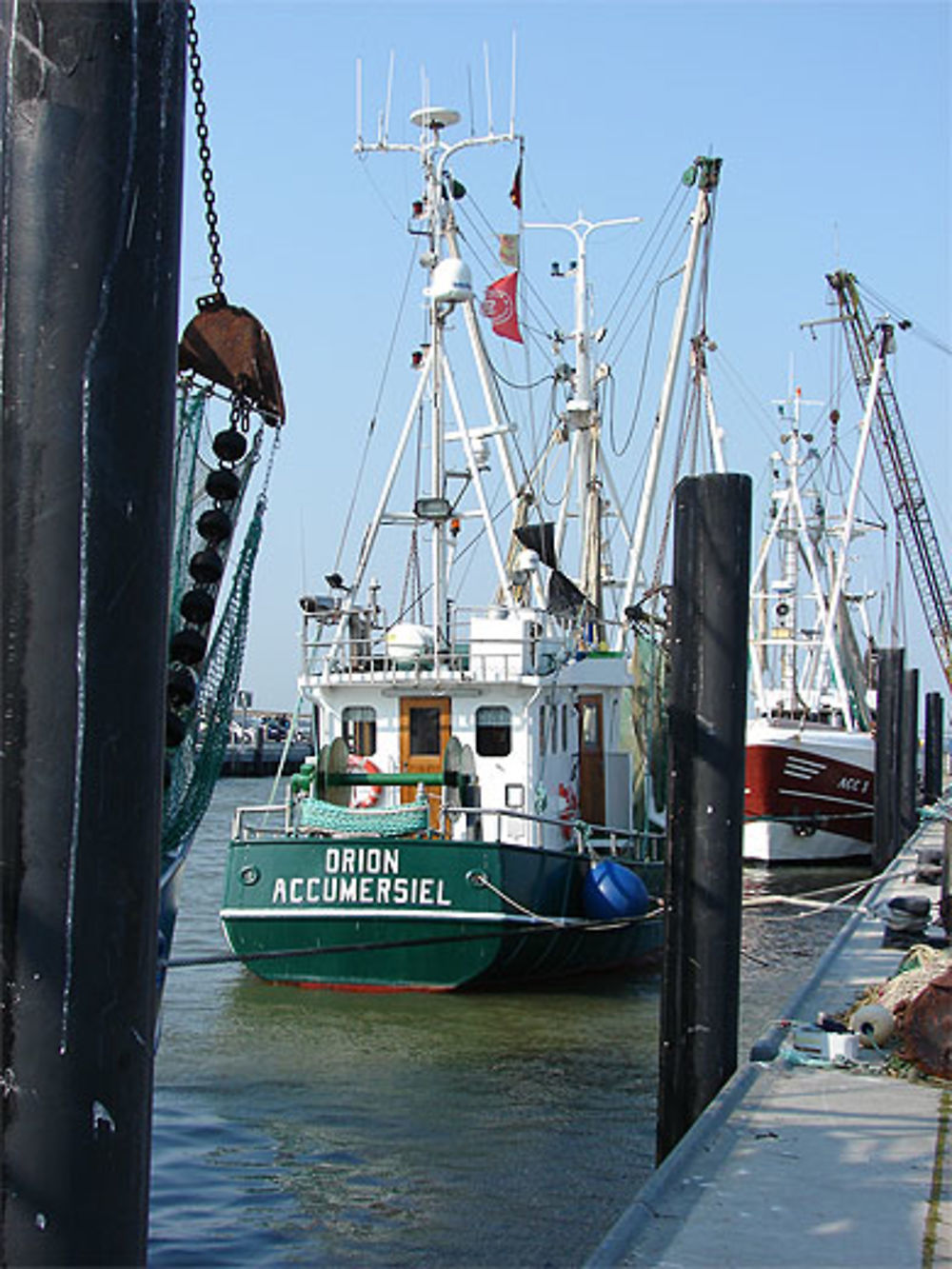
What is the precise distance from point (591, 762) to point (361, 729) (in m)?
3.35

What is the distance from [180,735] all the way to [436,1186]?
168 inches

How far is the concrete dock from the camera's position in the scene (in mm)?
5176

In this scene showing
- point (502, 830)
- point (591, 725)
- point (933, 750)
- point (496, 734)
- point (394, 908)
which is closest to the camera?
point (394, 908)

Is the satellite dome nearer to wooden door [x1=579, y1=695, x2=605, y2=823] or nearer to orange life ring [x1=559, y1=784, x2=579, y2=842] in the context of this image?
wooden door [x1=579, y1=695, x2=605, y2=823]

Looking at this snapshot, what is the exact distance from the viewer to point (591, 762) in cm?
1848

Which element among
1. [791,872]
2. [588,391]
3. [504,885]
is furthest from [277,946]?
[791,872]

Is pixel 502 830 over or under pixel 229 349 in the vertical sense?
under

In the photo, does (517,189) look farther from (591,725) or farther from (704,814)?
(704,814)

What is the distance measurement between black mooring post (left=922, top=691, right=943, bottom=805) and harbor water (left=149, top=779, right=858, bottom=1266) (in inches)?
905

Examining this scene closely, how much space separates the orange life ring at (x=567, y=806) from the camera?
663 inches

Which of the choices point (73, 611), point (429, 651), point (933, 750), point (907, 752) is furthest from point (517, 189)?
point (933, 750)

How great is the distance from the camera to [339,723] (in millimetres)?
16594

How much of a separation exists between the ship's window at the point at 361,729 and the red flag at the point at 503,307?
549 cm

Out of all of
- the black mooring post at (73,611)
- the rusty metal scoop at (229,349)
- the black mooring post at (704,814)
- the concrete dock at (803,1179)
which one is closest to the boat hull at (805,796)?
the concrete dock at (803,1179)
